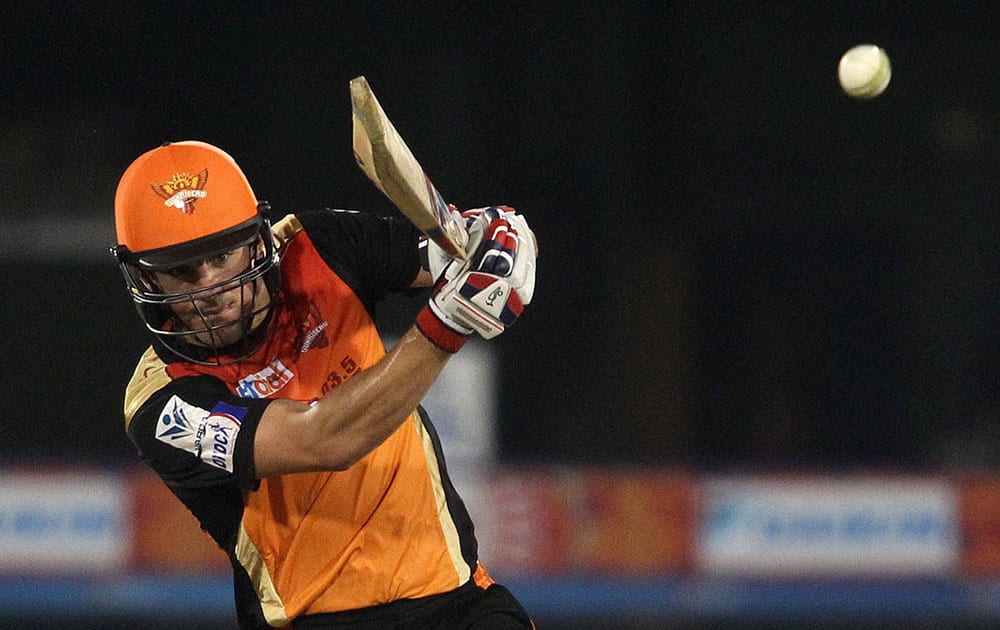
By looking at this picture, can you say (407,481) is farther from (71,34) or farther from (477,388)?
(71,34)

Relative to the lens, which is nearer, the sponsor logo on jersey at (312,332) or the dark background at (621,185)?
the sponsor logo on jersey at (312,332)

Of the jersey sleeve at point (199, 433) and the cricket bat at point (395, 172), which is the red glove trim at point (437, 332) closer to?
the cricket bat at point (395, 172)

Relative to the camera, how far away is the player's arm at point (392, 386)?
202cm

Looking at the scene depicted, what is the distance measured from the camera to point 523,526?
5227 mm

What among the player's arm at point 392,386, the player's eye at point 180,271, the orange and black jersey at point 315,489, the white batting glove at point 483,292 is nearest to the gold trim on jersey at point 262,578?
the orange and black jersey at point 315,489

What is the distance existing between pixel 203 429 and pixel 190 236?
1.00 ft

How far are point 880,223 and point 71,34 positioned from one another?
375 cm

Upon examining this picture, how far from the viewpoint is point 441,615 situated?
7.44 feet

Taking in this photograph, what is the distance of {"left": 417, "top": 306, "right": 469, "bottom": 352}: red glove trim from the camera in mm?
2018

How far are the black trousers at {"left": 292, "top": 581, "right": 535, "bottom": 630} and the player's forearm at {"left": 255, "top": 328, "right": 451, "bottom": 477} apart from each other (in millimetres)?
317

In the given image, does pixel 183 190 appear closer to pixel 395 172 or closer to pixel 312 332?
pixel 312 332

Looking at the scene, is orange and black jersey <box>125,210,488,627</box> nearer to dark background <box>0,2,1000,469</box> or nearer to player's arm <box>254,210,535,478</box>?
player's arm <box>254,210,535,478</box>

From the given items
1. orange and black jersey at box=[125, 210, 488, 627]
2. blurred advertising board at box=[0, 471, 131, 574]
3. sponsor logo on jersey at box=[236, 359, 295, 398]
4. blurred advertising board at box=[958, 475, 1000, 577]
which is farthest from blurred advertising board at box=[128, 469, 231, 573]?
sponsor logo on jersey at box=[236, 359, 295, 398]

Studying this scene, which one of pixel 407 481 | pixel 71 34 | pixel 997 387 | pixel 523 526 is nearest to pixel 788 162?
pixel 997 387
